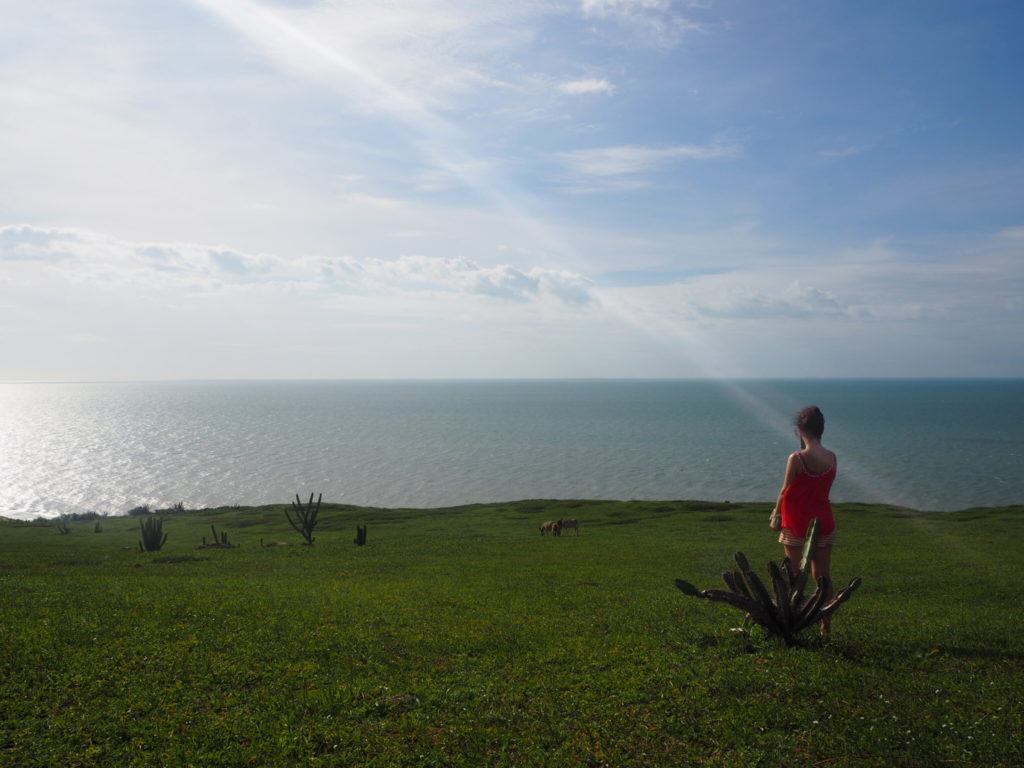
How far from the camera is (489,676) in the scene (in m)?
11.2

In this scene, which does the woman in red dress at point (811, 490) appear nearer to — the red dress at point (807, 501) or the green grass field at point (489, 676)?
the red dress at point (807, 501)

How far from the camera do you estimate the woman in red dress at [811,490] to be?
11.2 metres

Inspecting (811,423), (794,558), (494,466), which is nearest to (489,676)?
(794,558)

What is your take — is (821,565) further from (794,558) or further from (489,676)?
(489,676)

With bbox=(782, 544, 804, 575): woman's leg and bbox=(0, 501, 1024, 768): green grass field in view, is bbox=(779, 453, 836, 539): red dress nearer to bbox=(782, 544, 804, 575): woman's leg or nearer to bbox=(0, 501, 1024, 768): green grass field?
bbox=(782, 544, 804, 575): woman's leg

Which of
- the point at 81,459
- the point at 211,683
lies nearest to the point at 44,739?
the point at 211,683

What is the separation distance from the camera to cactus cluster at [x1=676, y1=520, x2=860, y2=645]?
11.3 m

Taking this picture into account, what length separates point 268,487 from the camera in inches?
4085

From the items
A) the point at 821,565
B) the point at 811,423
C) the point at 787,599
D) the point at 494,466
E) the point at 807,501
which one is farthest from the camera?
the point at 494,466

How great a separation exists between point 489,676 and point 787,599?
562cm

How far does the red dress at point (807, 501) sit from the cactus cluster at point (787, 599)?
7.9 inches

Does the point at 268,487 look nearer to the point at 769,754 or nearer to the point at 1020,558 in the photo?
the point at 1020,558

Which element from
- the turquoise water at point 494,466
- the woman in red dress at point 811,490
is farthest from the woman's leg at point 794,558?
the turquoise water at point 494,466

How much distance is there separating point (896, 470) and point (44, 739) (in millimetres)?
121080
